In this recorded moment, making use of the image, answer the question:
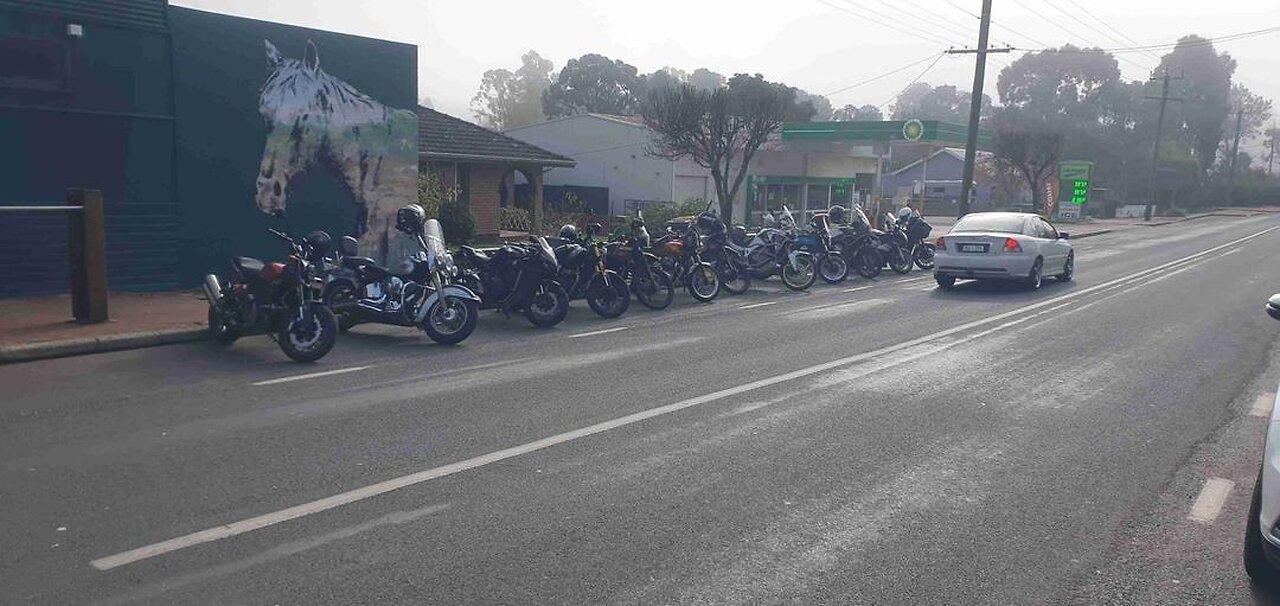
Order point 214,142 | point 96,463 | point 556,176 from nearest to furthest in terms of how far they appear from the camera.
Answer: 1. point 96,463
2. point 214,142
3. point 556,176

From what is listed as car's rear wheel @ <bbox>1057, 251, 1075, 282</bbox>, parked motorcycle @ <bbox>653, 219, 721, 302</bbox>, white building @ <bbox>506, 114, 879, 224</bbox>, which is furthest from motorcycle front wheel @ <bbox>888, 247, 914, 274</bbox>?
white building @ <bbox>506, 114, 879, 224</bbox>

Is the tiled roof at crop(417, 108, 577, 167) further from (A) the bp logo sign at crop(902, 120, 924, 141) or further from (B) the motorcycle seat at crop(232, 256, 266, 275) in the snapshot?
(B) the motorcycle seat at crop(232, 256, 266, 275)

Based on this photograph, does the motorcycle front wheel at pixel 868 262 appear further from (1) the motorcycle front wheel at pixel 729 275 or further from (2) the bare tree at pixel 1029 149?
(2) the bare tree at pixel 1029 149

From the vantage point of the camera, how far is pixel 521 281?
13.1m

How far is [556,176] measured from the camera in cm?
4078

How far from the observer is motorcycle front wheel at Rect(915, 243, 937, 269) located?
2395 cm

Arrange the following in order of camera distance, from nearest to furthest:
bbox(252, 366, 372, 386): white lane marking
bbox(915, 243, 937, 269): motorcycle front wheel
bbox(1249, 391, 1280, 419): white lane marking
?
bbox(1249, 391, 1280, 419): white lane marking
bbox(252, 366, 372, 386): white lane marking
bbox(915, 243, 937, 269): motorcycle front wheel

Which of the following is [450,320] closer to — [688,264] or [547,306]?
[547,306]

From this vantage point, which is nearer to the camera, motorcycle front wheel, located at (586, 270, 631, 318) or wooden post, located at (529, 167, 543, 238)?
motorcycle front wheel, located at (586, 270, 631, 318)

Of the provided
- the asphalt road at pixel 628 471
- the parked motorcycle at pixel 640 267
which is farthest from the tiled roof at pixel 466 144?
the asphalt road at pixel 628 471

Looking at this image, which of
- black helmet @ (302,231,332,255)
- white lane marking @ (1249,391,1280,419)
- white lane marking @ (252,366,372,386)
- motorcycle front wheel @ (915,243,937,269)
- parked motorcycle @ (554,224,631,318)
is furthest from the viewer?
motorcycle front wheel @ (915,243,937,269)

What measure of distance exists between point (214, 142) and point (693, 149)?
19.5 meters


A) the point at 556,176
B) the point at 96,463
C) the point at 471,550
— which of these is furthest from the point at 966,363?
the point at 556,176

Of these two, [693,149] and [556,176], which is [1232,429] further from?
[556,176]
